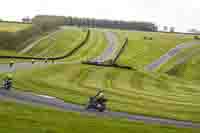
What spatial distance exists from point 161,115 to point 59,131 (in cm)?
2124

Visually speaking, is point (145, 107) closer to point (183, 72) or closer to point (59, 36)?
point (183, 72)

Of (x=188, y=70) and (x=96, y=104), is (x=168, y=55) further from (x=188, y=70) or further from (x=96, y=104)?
(x=96, y=104)

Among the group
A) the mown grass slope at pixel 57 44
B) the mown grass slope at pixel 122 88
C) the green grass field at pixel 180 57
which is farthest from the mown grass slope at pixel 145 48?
the mown grass slope at pixel 57 44

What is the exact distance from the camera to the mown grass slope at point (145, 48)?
10333 cm

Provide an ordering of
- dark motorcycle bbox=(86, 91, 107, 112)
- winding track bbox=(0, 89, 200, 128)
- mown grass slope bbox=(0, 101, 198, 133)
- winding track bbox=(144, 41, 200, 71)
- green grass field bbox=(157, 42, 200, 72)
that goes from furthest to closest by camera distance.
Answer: winding track bbox=(144, 41, 200, 71) → green grass field bbox=(157, 42, 200, 72) → dark motorcycle bbox=(86, 91, 107, 112) → winding track bbox=(0, 89, 200, 128) → mown grass slope bbox=(0, 101, 198, 133)

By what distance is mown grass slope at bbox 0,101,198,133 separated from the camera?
27.1 metres

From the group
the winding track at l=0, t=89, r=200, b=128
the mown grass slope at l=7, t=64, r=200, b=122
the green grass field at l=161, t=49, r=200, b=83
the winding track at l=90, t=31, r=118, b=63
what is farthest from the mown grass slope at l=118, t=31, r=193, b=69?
the winding track at l=0, t=89, r=200, b=128

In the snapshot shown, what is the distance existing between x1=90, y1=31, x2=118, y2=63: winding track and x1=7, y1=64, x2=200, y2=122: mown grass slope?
62.6ft

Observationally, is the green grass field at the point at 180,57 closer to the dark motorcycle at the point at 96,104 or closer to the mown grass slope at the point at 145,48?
the mown grass slope at the point at 145,48

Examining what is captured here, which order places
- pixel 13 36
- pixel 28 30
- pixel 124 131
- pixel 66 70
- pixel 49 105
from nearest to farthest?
pixel 124 131 → pixel 49 105 → pixel 66 70 → pixel 13 36 → pixel 28 30

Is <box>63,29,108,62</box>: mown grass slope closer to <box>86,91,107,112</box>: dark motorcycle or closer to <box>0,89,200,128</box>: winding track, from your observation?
<box>0,89,200,128</box>: winding track

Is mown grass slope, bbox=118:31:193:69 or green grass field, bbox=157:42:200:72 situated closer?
green grass field, bbox=157:42:200:72

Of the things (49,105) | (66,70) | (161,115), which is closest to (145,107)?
(161,115)

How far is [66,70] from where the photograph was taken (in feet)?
253
